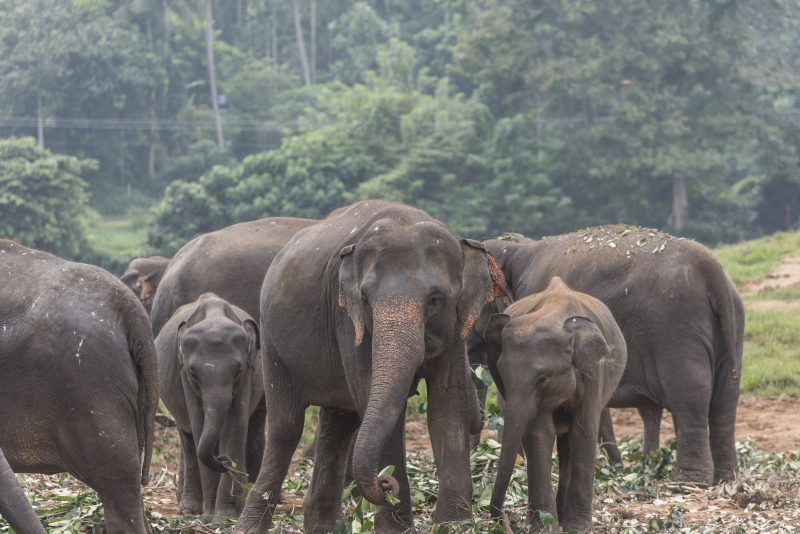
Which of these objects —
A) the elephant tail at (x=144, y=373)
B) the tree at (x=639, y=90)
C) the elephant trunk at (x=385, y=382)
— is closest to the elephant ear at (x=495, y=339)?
the elephant trunk at (x=385, y=382)

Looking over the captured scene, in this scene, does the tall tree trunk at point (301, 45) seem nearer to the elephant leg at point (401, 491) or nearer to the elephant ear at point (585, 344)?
the elephant ear at point (585, 344)

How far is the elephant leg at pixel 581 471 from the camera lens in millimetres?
4336

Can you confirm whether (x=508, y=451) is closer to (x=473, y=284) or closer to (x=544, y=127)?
(x=473, y=284)

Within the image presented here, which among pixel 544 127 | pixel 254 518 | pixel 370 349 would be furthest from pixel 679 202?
pixel 370 349

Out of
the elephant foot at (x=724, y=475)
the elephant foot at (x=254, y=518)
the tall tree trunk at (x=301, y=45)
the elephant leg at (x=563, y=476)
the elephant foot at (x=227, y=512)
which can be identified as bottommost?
the elephant foot at (x=724, y=475)

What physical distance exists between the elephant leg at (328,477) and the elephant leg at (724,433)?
282cm

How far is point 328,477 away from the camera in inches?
183

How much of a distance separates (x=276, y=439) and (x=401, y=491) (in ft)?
2.82

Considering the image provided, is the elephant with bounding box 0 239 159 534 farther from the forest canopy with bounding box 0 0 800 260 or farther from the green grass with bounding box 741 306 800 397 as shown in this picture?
the forest canopy with bounding box 0 0 800 260

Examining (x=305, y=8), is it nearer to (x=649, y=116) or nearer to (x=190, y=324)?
(x=649, y=116)

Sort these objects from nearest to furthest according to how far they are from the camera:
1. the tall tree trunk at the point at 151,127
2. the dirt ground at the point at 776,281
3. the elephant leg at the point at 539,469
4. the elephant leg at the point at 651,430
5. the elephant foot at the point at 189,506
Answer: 1. the elephant leg at the point at 539,469
2. the elephant foot at the point at 189,506
3. the elephant leg at the point at 651,430
4. the dirt ground at the point at 776,281
5. the tall tree trunk at the point at 151,127

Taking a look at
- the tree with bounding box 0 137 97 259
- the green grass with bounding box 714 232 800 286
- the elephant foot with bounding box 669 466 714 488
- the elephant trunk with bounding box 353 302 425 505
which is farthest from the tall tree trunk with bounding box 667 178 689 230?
the elephant trunk with bounding box 353 302 425 505

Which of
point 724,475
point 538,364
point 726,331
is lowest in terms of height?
point 724,475

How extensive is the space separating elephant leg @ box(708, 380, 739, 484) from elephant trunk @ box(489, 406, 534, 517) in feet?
8.59
